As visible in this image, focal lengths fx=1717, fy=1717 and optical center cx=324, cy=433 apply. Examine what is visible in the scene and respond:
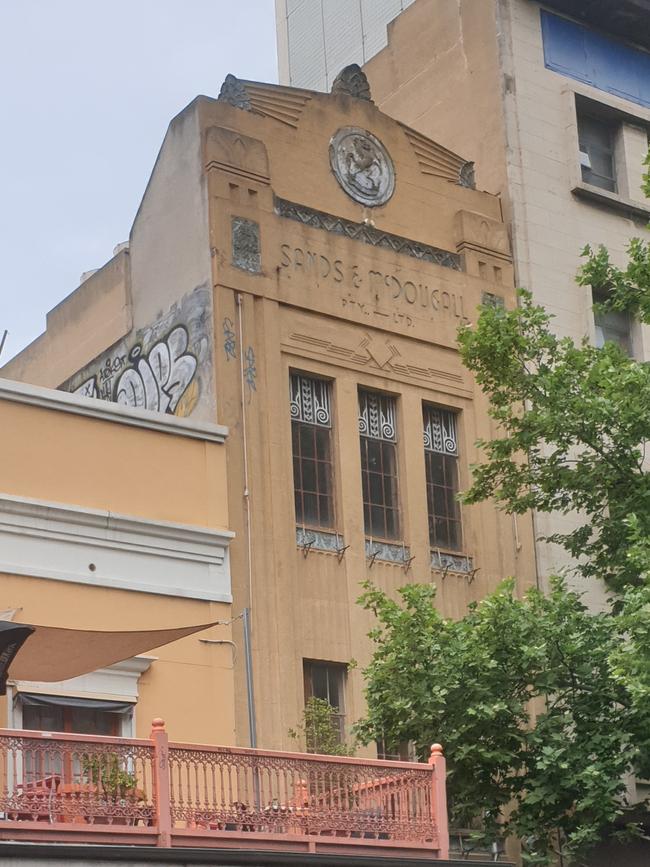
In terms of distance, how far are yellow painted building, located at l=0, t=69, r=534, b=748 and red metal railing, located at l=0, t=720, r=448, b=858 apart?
A: 3.75 meters

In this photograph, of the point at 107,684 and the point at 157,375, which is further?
the point at 157,375

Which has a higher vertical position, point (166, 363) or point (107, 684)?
point (166, 363)

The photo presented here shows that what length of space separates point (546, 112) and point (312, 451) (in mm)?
8270

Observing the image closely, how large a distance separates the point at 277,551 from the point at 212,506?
120 cm

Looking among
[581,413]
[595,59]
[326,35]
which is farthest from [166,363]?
[326,35]

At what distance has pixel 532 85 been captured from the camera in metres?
28.4

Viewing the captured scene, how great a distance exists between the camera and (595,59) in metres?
29.8

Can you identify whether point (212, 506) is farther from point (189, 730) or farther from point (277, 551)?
point (189, 730)

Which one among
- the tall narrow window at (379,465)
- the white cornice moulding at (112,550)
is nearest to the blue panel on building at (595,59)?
the tall narrow window at (379,465)

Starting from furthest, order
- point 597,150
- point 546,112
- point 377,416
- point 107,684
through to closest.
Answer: point 597,150
point 546,112
point 377,416
point 107,684

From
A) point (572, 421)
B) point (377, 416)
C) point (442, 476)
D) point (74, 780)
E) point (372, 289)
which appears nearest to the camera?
point (74, 780)

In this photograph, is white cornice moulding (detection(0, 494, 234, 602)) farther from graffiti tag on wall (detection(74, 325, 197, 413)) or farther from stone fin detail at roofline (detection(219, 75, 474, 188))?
stone fin detail at roofline (detection(219, 75, 474, 188))

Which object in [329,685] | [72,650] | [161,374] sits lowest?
[72,650]

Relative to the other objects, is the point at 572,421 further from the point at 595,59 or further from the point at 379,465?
the point at 595,59
